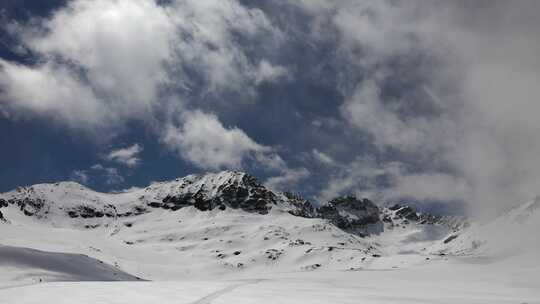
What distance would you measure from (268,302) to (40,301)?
7.73m

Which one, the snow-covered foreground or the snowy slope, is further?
the snowy slope

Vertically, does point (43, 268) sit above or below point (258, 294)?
above

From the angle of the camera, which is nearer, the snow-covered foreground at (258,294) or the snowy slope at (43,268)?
the snow-covered foreground at (258,294)

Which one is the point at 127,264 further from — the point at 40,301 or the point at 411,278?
the point at 40,301

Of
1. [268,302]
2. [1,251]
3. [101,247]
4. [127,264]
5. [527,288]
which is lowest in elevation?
[268,302]

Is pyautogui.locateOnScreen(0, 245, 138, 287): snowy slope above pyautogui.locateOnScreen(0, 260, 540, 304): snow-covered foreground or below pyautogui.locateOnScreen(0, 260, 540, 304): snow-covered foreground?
above

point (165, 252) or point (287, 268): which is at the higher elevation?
point (165, 252)

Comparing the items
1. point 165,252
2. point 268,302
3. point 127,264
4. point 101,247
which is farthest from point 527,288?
point 165,252

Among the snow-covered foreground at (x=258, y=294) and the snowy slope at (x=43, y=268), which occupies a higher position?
the snowy slope at (x=43, y=268)

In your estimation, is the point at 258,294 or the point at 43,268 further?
the point at 43,268

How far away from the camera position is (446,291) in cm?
2211

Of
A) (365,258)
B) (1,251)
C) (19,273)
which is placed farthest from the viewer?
(365,258)

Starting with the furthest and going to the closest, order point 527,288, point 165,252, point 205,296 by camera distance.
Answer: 1. point 165,252
2. point 527,288
3. point 205,296

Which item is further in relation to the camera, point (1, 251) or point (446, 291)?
point (1, 251)
